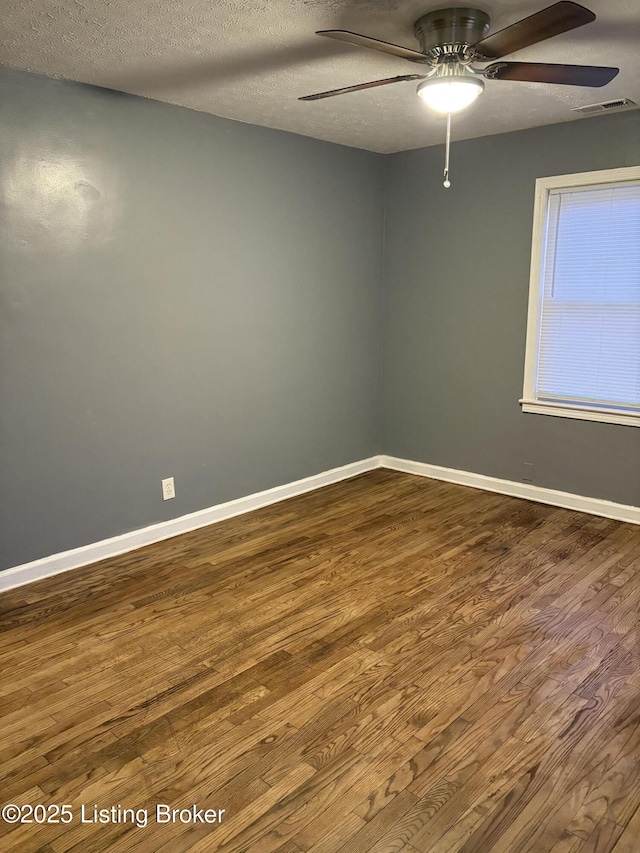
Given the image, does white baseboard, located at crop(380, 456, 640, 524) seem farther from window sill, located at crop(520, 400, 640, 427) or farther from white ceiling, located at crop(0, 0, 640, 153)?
white ceiling, located at crop(0, 0, 640, 153)

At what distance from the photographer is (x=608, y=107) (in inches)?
141

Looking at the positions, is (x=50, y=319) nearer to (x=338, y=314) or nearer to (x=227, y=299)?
(x=227, y=299)

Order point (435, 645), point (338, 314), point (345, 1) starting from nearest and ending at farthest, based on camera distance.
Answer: point (345, 1)
point (435, 645)
point (338, 314)

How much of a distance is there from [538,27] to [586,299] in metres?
2.34

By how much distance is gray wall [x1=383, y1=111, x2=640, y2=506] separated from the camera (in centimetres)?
404

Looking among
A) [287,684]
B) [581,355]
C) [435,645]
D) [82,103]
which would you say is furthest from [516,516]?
[82,103]

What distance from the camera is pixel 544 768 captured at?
1.95 meters

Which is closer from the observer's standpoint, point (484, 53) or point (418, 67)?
point (484, 53)

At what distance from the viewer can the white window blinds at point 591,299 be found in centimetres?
387

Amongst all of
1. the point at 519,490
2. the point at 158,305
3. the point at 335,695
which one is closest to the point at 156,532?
the point at 158,305

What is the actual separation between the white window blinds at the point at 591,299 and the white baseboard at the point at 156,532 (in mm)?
1748

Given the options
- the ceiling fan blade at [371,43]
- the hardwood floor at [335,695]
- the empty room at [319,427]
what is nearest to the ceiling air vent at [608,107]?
the empty room at [319,427]

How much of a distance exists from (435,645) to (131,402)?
2.07 meters

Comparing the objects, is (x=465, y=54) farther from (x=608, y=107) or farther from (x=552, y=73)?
(x=608, y=107)
